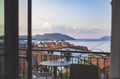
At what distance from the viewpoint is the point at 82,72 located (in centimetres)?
317

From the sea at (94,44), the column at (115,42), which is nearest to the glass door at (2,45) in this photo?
the column at (115,42)

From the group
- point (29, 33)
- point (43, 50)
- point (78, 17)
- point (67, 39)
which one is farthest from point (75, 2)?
point (29, 33)

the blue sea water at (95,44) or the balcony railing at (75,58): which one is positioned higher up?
the blue sea water at (95,44)

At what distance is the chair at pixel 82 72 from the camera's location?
312 centimetres

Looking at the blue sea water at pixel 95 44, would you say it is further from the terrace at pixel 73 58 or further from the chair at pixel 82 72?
the chair at pixel 82 72

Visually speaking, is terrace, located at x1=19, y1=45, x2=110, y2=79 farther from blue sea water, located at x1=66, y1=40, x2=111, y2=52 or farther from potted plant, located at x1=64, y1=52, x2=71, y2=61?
blue sea water, located at x1=66, y1=40, x2=111, y2=52

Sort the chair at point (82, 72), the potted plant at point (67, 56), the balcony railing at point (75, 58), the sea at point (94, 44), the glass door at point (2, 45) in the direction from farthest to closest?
the sea at point (94, 44) < the balcony railing at point (75, 58) < the potted plant at point (67, 56) < the chair at point (82, 72) < the glass door at point (2, 45)

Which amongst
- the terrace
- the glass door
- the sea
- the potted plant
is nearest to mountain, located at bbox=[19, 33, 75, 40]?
the sea

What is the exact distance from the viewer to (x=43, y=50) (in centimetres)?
586

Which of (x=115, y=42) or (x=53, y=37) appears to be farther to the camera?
(x=53, y=37)

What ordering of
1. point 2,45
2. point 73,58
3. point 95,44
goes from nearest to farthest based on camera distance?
point 2,45 < point 73,58 < point 95,44

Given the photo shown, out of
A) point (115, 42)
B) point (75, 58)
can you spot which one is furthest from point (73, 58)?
point (115, 42)

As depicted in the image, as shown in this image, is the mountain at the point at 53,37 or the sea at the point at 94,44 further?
the mountain at the point at 53,37

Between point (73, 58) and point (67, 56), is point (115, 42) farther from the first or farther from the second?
point (73, 58)
